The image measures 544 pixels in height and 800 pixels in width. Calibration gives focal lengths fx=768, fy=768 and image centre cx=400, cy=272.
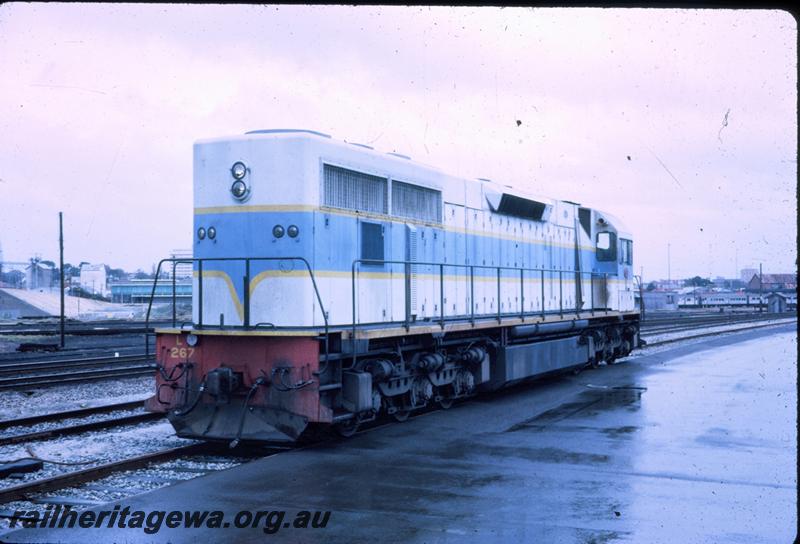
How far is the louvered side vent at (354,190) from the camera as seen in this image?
1023 cm

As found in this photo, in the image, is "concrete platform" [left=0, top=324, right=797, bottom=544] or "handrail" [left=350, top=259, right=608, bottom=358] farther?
"handrail" [left=350, top=259, right=608, bottom=358]

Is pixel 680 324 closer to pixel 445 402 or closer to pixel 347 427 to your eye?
pixel 445 402

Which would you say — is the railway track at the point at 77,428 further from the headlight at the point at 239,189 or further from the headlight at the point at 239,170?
the headlight at the point at 239,170

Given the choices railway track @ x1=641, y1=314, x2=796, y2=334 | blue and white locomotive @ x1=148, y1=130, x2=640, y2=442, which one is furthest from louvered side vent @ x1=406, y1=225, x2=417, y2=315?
railway track @ x1=641, y1=314, x2=796, y2=334

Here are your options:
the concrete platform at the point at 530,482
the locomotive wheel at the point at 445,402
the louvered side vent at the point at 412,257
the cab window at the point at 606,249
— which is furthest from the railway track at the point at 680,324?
the louvered side vent at the point at 412,257

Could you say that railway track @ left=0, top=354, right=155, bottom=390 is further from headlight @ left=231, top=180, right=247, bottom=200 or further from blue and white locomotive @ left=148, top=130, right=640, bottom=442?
headlight @ left=231, top=180, right=247, bottom=200

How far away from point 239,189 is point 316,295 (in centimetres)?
175

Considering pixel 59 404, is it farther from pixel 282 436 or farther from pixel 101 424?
pixel 282 436

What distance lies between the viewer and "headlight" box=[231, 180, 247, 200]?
9984 mm

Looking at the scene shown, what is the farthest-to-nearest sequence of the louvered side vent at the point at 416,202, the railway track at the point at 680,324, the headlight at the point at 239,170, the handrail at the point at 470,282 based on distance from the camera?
the railway track at the point at 680,324
the louvered side vent at the point at 416,202
the handrail at the point at 470,282
the headlight at the point at 239,170

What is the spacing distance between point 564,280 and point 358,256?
8929mm

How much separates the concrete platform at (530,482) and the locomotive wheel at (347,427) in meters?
0.26

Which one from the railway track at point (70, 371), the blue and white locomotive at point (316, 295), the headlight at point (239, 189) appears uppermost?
the headlight at point (239, 189)

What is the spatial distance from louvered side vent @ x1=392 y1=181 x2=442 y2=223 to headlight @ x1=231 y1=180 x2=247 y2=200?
250cm
